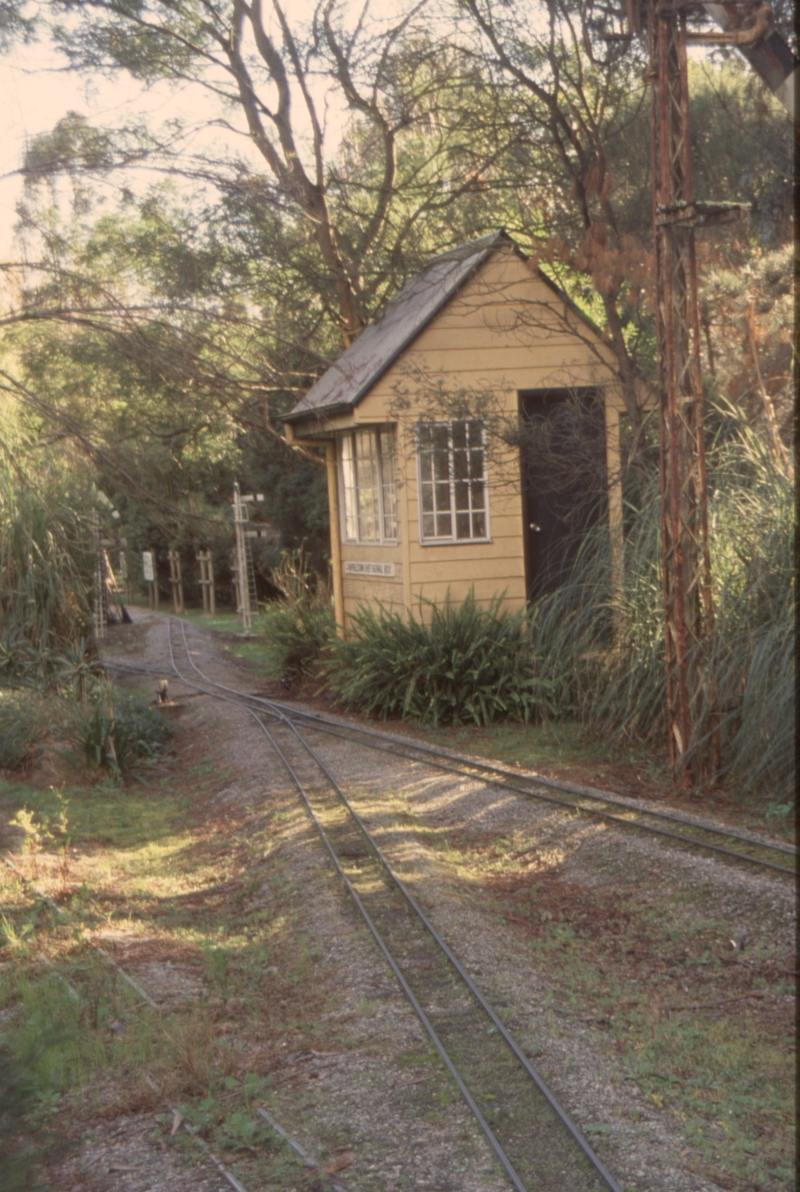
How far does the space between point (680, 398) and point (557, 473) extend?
4.51 m

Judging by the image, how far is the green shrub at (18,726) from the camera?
1409cm

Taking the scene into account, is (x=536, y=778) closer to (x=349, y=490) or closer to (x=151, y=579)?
(x=349, y=490)

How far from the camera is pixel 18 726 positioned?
47.2ft

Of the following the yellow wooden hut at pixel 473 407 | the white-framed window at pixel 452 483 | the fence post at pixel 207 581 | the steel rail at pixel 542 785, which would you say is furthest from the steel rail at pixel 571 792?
the fence post at pixel 207 581

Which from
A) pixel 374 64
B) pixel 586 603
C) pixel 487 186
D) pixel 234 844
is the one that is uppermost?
pixel 374 64

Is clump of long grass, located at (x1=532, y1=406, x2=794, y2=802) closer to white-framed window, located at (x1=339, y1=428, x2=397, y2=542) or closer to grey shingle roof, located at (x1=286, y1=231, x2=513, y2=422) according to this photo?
white-framed window, located at (x1=339, y1=428, x2=397, y2=542)

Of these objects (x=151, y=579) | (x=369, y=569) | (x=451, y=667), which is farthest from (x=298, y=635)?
(x=151, y=579)

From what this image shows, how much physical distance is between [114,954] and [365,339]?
43.4ft

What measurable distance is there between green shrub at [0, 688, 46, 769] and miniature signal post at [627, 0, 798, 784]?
26.5ft

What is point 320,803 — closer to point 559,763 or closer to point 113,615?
point 559,763

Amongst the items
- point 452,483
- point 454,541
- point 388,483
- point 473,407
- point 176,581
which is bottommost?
point 176,581

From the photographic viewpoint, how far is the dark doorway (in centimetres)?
1429

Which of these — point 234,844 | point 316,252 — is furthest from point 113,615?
point 234,844

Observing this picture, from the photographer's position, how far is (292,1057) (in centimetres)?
572
